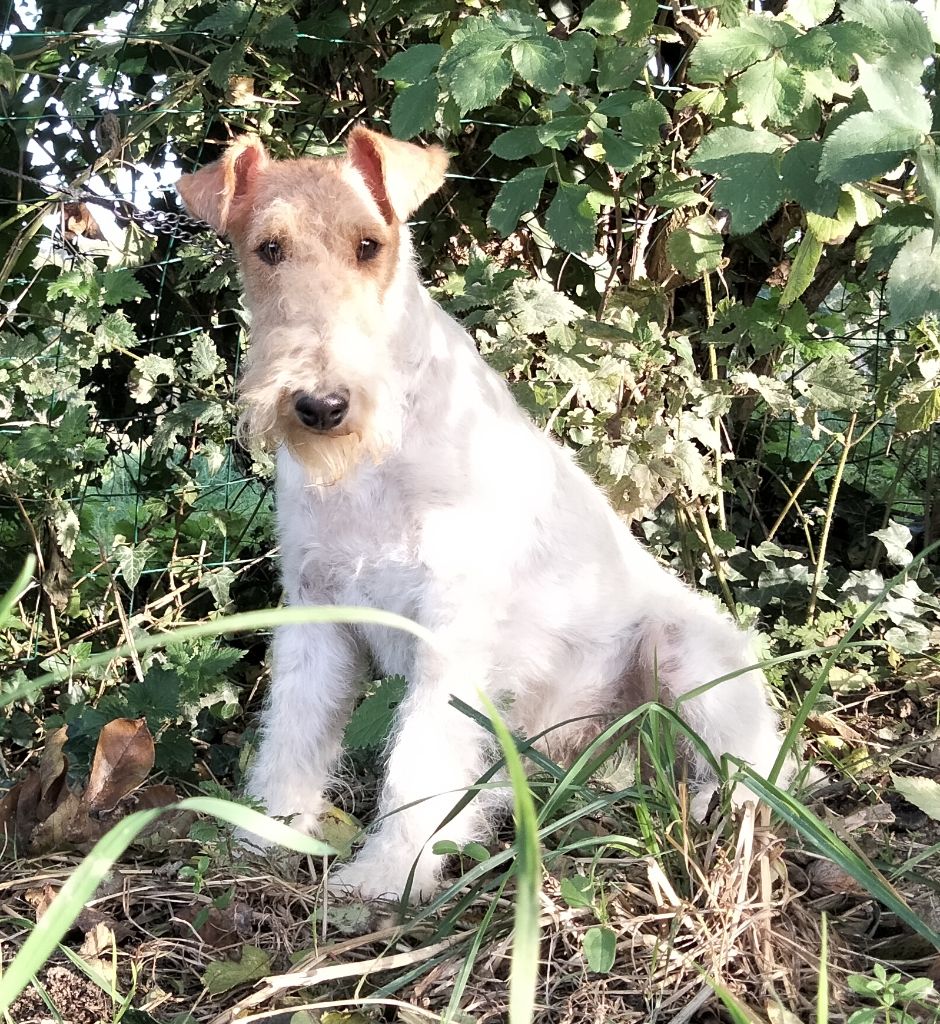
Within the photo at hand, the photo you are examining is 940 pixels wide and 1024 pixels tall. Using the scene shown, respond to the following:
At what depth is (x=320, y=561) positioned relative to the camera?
2.38 meters

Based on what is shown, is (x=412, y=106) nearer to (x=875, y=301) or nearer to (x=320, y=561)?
(x=320, y=561)

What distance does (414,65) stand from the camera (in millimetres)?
2254

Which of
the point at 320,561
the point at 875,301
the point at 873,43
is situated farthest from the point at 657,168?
the point at 320,561

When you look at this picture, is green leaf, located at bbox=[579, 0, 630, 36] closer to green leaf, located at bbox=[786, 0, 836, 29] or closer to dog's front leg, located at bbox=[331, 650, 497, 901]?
green leaf, located at bbox=[786, 0, 836, 29]

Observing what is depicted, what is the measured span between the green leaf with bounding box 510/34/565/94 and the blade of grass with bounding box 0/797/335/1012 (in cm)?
170

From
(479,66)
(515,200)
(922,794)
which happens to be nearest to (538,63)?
(479,66)

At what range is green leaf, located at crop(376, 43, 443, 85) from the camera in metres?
2.24

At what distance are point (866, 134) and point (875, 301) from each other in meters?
2.53

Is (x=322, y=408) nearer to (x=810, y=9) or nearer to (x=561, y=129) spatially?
(x=561, y=129)

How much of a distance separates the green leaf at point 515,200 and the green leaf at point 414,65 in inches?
12.7

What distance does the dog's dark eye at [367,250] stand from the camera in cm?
217

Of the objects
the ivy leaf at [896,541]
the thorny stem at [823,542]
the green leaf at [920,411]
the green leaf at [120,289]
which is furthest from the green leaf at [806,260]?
the green leaf at [120,289]

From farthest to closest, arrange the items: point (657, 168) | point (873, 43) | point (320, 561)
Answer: point (657, 168)
point (320, 561)
point (873, 43)

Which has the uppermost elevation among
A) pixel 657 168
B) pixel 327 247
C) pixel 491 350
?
pixel 327 247
